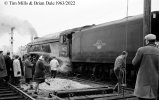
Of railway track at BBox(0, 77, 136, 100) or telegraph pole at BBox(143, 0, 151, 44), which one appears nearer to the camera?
telegraph pole at BBox(143, 0, 151, 44)

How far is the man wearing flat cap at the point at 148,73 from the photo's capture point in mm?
4879

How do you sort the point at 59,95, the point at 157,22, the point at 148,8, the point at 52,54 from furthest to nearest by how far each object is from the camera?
the point at 52,54, the point at 157,22, the point at 59,95, the point at 148,8

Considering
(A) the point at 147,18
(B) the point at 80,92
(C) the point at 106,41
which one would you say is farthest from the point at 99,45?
(A) the point at 147,18

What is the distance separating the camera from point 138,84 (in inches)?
197

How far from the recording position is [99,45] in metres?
15.8

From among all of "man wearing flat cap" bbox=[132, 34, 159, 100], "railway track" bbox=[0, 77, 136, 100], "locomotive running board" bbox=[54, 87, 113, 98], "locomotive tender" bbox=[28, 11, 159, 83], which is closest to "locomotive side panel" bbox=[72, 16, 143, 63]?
"locomotive tender" bbox=[28, 11, 159, 83]

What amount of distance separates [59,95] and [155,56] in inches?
185

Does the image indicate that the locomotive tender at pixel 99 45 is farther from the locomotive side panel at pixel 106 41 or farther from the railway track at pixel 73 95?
the railway track at pixel 73 95

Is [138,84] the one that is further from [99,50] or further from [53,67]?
[53,67]

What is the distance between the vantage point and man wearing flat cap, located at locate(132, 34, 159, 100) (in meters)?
4.88

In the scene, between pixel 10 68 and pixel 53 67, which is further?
pixel 53 67

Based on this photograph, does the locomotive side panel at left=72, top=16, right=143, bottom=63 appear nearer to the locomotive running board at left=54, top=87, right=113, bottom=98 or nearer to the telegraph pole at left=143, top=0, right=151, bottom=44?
the locomotive running board at left=54, top=87, right=113, bottom=98

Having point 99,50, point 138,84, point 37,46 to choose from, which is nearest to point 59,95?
point 138,84

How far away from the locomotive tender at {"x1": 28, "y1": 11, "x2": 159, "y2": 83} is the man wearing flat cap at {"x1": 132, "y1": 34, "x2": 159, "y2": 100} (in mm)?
4499
